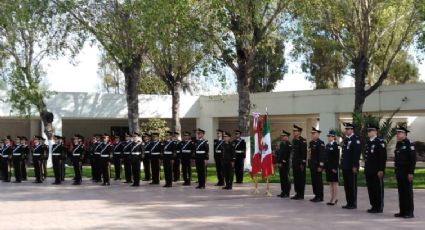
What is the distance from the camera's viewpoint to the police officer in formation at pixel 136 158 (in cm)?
1875

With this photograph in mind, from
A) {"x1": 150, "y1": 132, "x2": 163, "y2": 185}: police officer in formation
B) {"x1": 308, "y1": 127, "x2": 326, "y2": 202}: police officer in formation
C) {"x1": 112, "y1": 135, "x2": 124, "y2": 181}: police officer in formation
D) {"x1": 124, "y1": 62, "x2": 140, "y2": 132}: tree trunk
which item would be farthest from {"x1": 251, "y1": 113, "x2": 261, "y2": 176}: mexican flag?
{"x1": 124, "y1": 62, "x2": 140, "y2": 132}: tree trunk

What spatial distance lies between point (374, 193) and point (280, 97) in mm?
20621

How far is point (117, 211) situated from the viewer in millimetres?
12359

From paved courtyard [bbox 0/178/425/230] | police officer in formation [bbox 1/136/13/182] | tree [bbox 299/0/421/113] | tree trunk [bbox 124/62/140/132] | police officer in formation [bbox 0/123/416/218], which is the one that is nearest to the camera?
paved courtyard [bbox 0/178/425/230]

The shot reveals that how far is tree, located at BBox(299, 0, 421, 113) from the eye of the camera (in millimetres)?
23844

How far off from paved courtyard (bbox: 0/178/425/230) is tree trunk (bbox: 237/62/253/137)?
243 inches

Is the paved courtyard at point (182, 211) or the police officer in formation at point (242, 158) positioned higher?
the police officer in formation at point (242, 158)

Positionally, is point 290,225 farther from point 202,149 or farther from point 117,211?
point 202,149

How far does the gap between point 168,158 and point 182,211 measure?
6269 millimetres

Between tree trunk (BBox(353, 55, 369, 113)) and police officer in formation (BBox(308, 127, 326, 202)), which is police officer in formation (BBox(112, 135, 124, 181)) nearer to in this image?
police officer in formation (BBox(308, 127, 326, 202))

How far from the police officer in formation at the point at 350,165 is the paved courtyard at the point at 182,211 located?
0.27 m

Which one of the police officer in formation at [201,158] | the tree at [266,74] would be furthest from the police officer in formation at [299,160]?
the tree at [266,74]

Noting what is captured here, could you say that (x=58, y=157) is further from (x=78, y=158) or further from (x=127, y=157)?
(x=127, y=157)

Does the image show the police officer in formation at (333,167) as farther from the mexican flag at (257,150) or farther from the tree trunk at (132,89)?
the tree trunk at (132,89)
